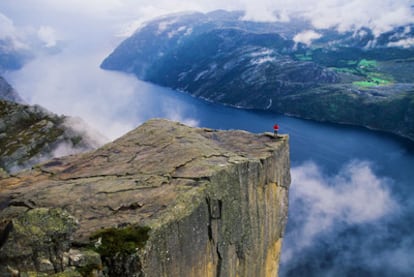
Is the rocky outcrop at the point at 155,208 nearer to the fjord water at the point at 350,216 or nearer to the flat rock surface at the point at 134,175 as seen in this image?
the flat rock surface at the point at 134,175

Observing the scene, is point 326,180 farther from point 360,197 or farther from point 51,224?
point 51,224

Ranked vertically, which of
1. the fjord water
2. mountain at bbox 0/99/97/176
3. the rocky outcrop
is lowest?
the fjord water

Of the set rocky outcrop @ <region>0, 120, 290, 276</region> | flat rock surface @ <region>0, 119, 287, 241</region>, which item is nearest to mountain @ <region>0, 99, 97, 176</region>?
rocky outcrop @ <region>0, 120, 290, 276</region>

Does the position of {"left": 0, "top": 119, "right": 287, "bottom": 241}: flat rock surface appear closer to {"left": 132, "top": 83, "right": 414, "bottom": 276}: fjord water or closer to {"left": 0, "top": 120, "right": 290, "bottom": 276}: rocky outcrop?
{"left": 0, "top": 120, "right": 290, "bottom": 276}: rocky outcrop

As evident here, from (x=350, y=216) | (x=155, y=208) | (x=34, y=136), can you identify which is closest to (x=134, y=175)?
(x=155, y=208)

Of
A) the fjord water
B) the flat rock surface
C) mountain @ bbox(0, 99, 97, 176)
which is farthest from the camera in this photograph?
the fjord water
